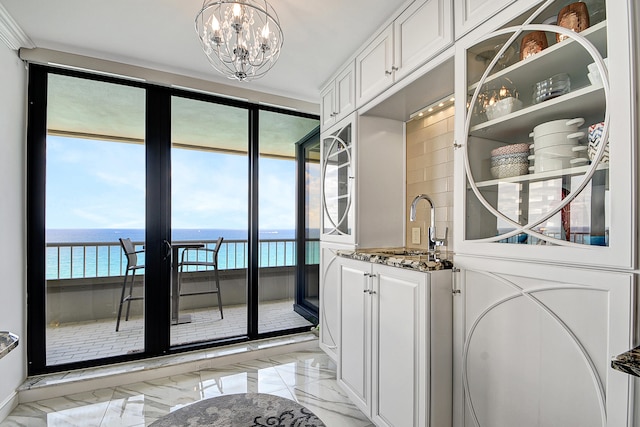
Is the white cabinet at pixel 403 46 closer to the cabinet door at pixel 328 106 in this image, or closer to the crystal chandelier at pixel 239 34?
the cabinet door at pixel 328 106

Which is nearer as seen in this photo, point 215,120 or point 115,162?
point 115,162

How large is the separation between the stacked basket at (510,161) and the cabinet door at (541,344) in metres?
0.39

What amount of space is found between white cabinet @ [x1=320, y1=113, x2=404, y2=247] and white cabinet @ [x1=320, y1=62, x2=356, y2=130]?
9 cm

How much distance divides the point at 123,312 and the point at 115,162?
4.37 feet

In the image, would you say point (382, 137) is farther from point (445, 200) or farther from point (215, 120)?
point (215, 120)

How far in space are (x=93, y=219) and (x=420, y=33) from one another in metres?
2.87

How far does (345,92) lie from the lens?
2.52 meters

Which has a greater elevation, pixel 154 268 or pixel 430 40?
pixel 430 40

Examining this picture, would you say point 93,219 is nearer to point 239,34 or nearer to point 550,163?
point 239,34

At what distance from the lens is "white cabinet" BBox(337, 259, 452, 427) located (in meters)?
1.44

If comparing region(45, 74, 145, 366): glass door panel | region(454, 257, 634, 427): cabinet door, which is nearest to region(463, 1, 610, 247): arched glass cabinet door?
region(454, 257, 634, 427): cabinet door

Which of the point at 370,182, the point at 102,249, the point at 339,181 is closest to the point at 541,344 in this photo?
the point at 370,182

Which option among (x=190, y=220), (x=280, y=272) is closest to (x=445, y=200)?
(x=280, y=272)

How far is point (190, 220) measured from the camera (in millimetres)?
2902
